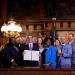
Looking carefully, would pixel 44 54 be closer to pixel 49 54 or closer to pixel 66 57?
pixel 49 54

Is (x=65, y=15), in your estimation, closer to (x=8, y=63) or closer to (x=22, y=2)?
(x=22, y=2)

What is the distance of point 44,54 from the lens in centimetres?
789

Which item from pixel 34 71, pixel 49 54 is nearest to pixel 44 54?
pixel 49 54

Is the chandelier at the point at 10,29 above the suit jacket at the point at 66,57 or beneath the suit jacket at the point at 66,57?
above

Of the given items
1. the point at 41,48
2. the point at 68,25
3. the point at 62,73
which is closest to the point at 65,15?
the point at 68,25

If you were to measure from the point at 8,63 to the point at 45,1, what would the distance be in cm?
622

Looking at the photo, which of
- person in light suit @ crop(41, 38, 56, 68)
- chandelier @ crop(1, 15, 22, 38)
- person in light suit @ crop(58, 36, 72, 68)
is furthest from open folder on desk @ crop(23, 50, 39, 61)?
chandelier @ crop(1, 15, 22, 38)

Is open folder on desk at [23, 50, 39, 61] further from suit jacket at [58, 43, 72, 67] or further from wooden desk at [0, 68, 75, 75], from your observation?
wooden desk at [0, 68, 75, 75]

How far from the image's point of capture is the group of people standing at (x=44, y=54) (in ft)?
25.2

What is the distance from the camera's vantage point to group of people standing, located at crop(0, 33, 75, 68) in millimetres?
7695

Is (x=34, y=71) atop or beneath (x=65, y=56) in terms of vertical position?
beneath

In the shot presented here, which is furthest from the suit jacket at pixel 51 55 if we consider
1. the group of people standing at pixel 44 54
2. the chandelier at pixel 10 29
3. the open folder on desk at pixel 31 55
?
the chandelier at pixel 10 29

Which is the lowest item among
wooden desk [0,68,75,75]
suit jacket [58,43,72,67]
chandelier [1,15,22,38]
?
wooden desk [0,68,75,75]

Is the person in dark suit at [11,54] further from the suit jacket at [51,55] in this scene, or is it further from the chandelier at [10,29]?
the chandelier at [10,29]
